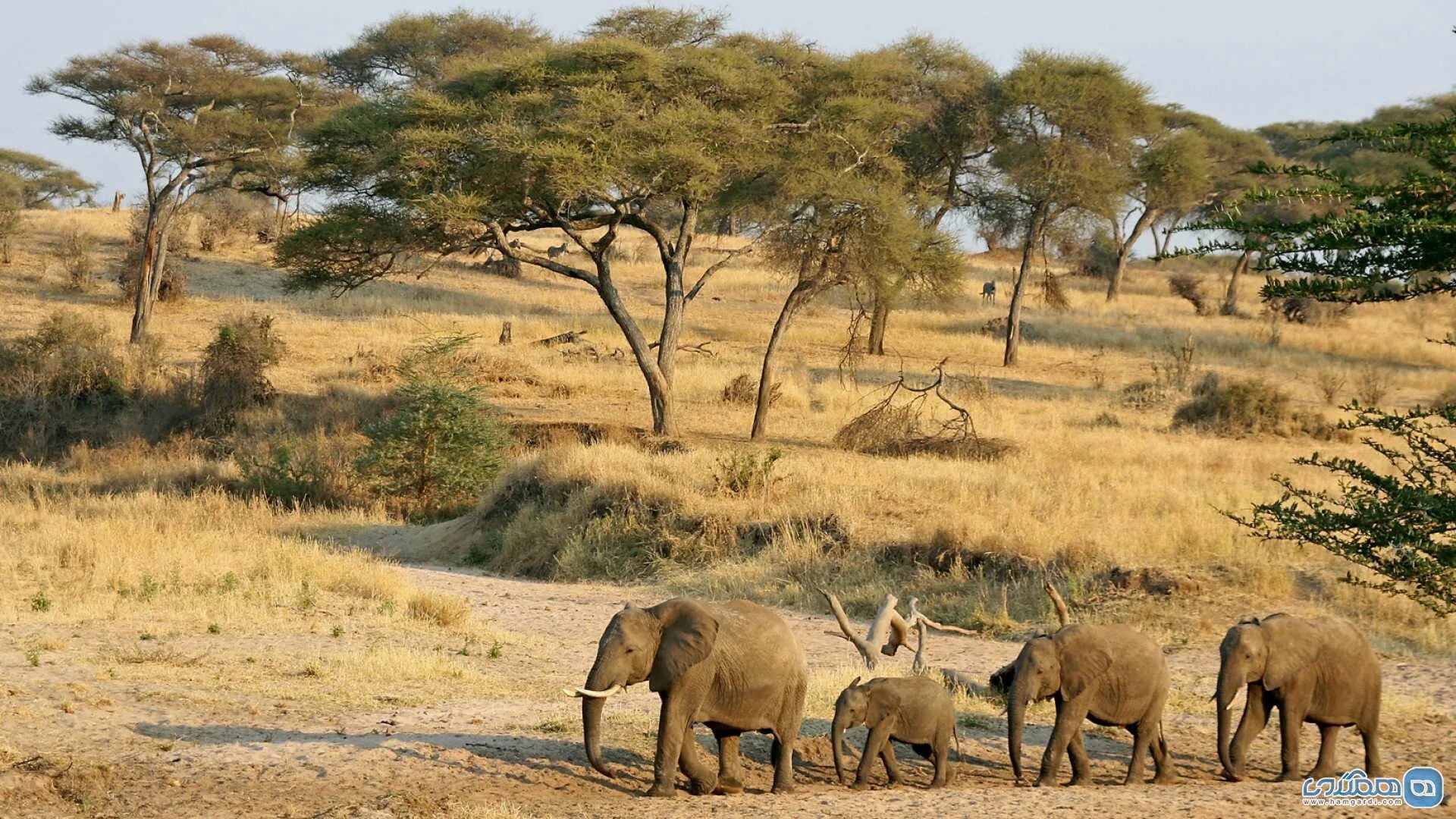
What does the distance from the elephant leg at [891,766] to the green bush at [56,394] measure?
2140 centimetres

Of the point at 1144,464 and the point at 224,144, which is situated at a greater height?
the point at 224,144

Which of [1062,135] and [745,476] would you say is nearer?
[745,476]

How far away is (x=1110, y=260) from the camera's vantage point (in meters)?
57.2

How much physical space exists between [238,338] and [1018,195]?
61.4 feet

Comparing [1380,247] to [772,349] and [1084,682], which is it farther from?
[772,349]

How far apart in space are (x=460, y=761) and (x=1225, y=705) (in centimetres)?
406

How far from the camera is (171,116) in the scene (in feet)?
108

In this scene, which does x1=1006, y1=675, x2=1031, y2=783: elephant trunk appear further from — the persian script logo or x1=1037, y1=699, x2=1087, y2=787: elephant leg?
the persian script logo

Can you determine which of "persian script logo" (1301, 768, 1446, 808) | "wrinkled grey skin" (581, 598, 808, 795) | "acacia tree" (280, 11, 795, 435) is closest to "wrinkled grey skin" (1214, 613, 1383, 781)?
"persian script logo" (1301, 768, 1446, 808)

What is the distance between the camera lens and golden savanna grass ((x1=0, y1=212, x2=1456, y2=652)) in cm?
1399

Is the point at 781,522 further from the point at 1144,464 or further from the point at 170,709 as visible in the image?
the point at 170,709

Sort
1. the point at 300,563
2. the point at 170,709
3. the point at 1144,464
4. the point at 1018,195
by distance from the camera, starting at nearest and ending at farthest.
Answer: the point at 170,709 → the point at 300,563 → the point at 1144,464 → the point at 1018,195

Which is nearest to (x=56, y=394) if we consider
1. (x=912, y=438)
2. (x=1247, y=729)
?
(x=912, y=438)

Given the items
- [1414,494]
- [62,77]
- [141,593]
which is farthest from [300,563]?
[62,77]
